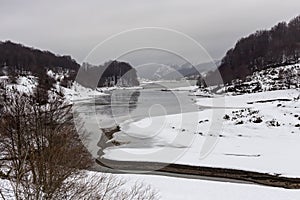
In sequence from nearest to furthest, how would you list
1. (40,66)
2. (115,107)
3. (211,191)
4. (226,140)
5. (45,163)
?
(45,163) < (211,191) < (226,140) < (115,107) < (40,66)

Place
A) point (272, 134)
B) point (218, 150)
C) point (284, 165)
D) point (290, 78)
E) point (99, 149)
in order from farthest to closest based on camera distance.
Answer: point (290, 78) < point (272, 134) < point (99, 149) < point (218, 150) < point (284, 165)

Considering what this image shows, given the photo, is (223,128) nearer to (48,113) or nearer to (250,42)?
(48,113)

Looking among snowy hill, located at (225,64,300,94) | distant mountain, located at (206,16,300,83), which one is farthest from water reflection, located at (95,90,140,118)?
distant mountain, located at (206,16,300,83)

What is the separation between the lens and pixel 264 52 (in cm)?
9700

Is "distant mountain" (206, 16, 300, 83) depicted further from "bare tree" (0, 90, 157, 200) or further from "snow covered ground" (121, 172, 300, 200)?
"bare tree" (0, 90, 157, 200)

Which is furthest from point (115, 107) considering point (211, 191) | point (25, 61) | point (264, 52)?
point (25, 61)

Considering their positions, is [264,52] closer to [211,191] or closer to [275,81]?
[275,81]

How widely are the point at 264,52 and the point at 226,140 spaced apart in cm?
8177

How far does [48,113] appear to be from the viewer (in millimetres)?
13508

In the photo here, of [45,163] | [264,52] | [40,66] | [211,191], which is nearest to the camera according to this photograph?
[45,163]

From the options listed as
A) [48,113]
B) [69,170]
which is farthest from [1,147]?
Answer: [69,170]

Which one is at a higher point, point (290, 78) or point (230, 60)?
point (230, 60)

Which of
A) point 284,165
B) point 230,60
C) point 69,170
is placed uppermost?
point 230,60

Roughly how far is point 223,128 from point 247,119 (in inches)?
120
